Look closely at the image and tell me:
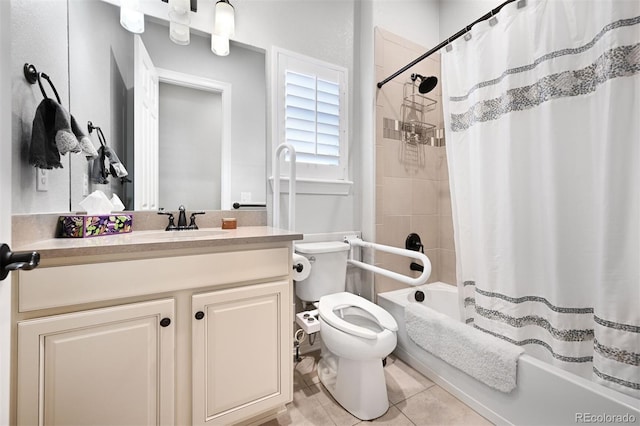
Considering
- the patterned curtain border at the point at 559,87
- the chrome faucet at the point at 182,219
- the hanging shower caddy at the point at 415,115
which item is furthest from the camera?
the hanging shower caddy at the point at 415,115

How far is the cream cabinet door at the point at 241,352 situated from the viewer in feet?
3.15

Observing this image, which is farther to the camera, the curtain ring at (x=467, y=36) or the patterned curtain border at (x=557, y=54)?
the curtain ring at (x=467, y=36)

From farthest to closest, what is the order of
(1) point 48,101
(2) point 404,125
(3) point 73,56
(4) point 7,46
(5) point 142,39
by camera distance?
1. (2) point 404,125
2. (5) point 142,39
3. (3) point 73,56
4. (1) point 48,101
5. (4) point 7,46

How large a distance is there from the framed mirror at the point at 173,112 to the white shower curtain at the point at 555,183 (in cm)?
121

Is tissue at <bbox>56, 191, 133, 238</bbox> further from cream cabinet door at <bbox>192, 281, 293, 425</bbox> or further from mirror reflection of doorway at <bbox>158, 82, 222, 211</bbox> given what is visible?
cream cabinet door at <bbox>192, 281, 293, 425</bbox>

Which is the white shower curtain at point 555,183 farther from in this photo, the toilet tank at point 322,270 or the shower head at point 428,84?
the toilet tank at point 322,270

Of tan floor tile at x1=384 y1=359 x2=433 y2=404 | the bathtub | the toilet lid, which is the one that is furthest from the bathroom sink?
the bathtub

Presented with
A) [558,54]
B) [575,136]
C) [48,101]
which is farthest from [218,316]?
[558,54]

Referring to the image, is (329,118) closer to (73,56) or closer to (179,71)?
(179,71)

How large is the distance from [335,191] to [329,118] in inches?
20.1

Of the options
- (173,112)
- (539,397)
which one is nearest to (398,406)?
(539,397)

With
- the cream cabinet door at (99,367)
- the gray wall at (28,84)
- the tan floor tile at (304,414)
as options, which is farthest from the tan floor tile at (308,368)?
the gray wall at (28,84)

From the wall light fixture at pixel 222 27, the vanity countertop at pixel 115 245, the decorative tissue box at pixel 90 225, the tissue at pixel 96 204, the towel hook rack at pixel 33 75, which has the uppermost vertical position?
the wall light fixture at pixel 222 27

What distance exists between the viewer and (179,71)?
1393 millimetres
